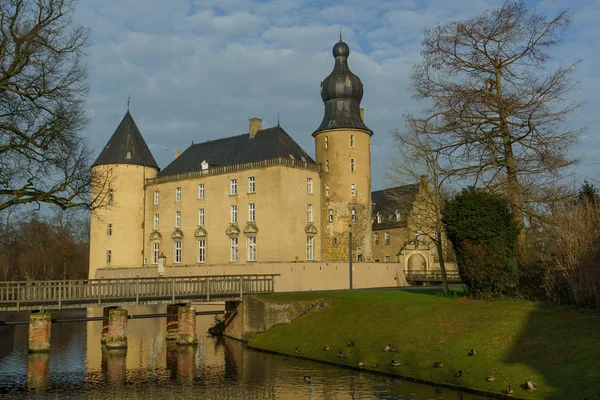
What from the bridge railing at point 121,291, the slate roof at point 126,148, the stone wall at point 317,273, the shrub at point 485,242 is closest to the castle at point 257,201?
the slate roof at point 126,148

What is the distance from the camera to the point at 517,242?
75.1 ft

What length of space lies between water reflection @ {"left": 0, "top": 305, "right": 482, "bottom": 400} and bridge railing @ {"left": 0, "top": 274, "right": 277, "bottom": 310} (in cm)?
208

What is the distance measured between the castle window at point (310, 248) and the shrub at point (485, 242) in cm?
2288

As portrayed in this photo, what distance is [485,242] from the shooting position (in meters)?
22.6

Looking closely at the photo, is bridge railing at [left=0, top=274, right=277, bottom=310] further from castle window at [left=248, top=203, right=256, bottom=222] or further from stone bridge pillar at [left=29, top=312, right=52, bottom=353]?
castle window at [left=248, top=203, right=256, bottom=222]

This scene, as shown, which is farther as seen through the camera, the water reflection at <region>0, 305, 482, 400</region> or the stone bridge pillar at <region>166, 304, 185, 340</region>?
the stone bridge pillar at <region>166, 304, 185, 340</region>

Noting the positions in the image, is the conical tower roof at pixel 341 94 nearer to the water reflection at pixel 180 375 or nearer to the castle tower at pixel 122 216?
the castle tower at pixel 122 216

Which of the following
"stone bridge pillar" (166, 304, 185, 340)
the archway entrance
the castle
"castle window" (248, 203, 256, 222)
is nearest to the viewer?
"stone bridge pillar" (166, 304, 185, 340)

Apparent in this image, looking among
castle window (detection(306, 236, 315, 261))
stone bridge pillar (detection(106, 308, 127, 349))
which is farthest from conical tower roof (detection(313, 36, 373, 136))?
stone bridge pillar (detection(106, 308, 127, 349))

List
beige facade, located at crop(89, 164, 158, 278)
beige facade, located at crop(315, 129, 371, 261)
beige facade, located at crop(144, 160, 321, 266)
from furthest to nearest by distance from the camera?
beige facade, located at crop(89, 164, 158, 278), beige facade, located at crop(315, 129, 371, 261), beige facade, located at crop(144, 160, 321, 266)

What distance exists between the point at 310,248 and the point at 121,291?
20159 millimetres

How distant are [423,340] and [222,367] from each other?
22.7 ft

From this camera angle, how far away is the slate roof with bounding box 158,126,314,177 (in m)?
46.9

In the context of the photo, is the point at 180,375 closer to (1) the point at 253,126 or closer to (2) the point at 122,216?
(1) the point at 253,126
